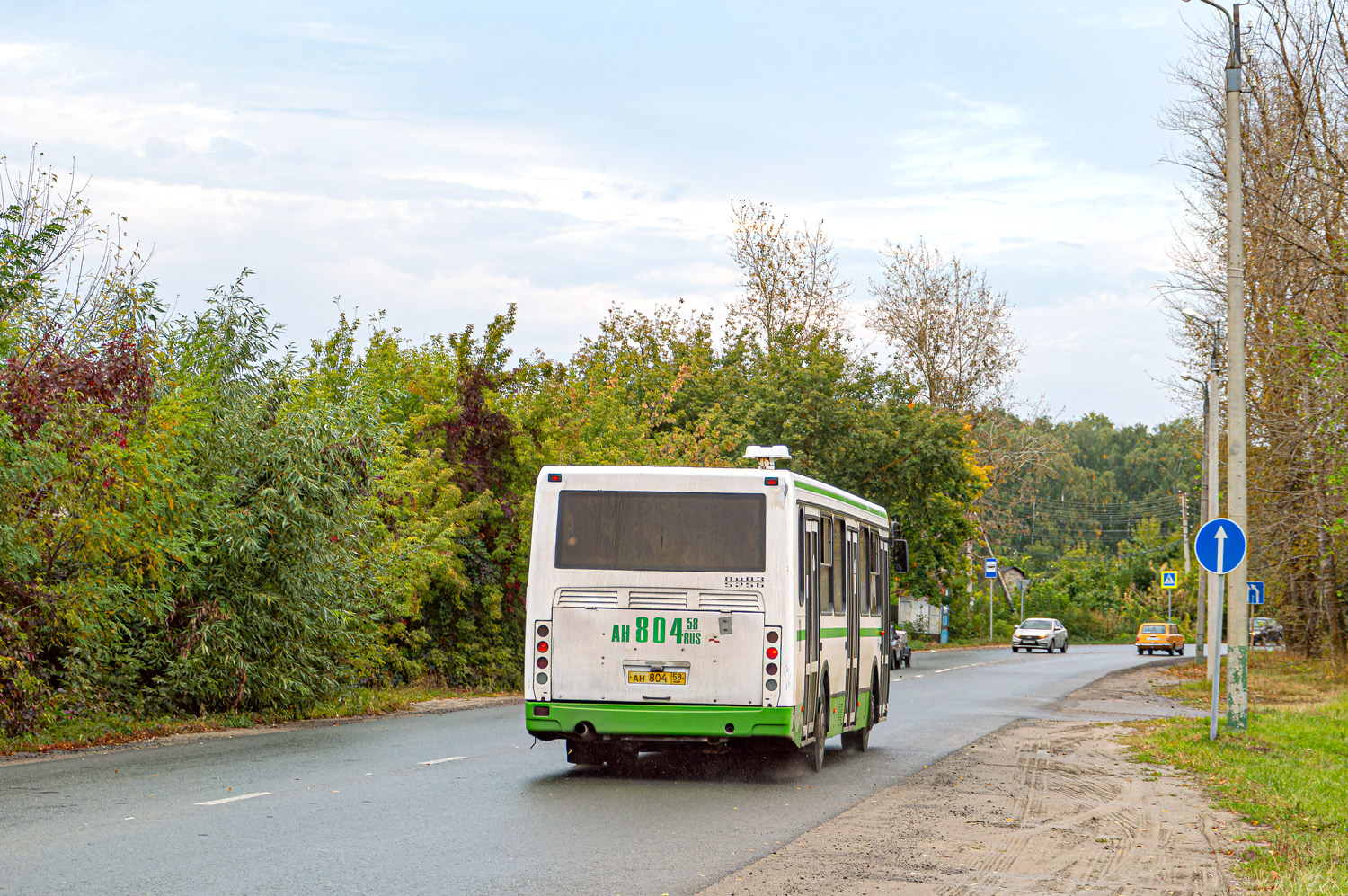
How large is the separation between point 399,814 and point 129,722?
8943 mm

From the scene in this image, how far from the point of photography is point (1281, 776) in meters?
15.2

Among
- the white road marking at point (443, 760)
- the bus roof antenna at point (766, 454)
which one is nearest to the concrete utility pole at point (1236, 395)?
the bus roof antenna at point (766, 454)

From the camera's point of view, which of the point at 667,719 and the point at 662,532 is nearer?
the point at 667,719

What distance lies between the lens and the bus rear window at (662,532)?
13531 mm

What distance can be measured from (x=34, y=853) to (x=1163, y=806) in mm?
9518

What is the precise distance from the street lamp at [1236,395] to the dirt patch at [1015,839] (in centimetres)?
→ 347

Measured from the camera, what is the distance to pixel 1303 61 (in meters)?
30.0

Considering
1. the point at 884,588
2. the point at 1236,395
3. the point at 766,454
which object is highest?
the point at 1236,395

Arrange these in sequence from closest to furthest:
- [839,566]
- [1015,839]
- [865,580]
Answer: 1. [1015,839]
2. [839,566]
3. [865,580]

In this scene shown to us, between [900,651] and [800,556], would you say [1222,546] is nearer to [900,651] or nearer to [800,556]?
[800,556]

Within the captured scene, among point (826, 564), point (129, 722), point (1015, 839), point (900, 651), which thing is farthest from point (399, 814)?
point (900, 651)

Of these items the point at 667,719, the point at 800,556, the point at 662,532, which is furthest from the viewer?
the point at 800,556

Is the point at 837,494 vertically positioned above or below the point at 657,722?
above

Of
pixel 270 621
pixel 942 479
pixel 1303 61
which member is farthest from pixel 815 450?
pixel 270 621
